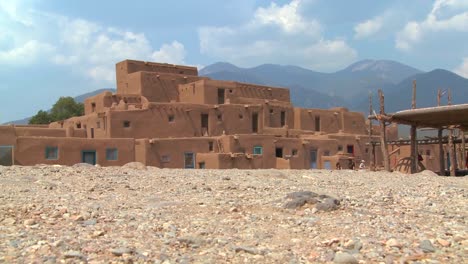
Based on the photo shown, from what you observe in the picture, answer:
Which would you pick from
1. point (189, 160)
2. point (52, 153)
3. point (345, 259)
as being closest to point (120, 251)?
point (345, 259)

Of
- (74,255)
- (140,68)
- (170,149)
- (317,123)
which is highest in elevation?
(140,68)

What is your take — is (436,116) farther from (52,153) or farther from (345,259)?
(52,153)

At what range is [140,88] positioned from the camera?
3700cm

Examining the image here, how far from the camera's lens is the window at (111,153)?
27.0m

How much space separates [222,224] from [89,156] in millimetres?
19371

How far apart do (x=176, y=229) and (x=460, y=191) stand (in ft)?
28.7

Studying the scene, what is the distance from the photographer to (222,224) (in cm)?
836

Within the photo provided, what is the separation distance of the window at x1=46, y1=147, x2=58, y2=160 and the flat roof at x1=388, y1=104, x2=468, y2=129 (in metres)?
15.9

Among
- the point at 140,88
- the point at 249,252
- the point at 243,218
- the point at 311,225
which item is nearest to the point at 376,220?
the point at 311,225

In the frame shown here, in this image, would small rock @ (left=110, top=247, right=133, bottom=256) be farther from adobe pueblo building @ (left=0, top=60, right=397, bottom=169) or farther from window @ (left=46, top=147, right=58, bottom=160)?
window @ (left=46, top=147, right=58, bottom=160)

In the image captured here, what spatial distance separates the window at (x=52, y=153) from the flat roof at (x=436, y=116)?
15.9 meters

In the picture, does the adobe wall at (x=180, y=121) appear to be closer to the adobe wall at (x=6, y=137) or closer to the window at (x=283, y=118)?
the window at (x=283, y=118)

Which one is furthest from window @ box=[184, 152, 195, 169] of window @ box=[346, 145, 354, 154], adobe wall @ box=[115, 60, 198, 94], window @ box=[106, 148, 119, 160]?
window @ box=[346, 145, 354, 154]

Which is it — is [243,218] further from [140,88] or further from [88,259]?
[140,88]
